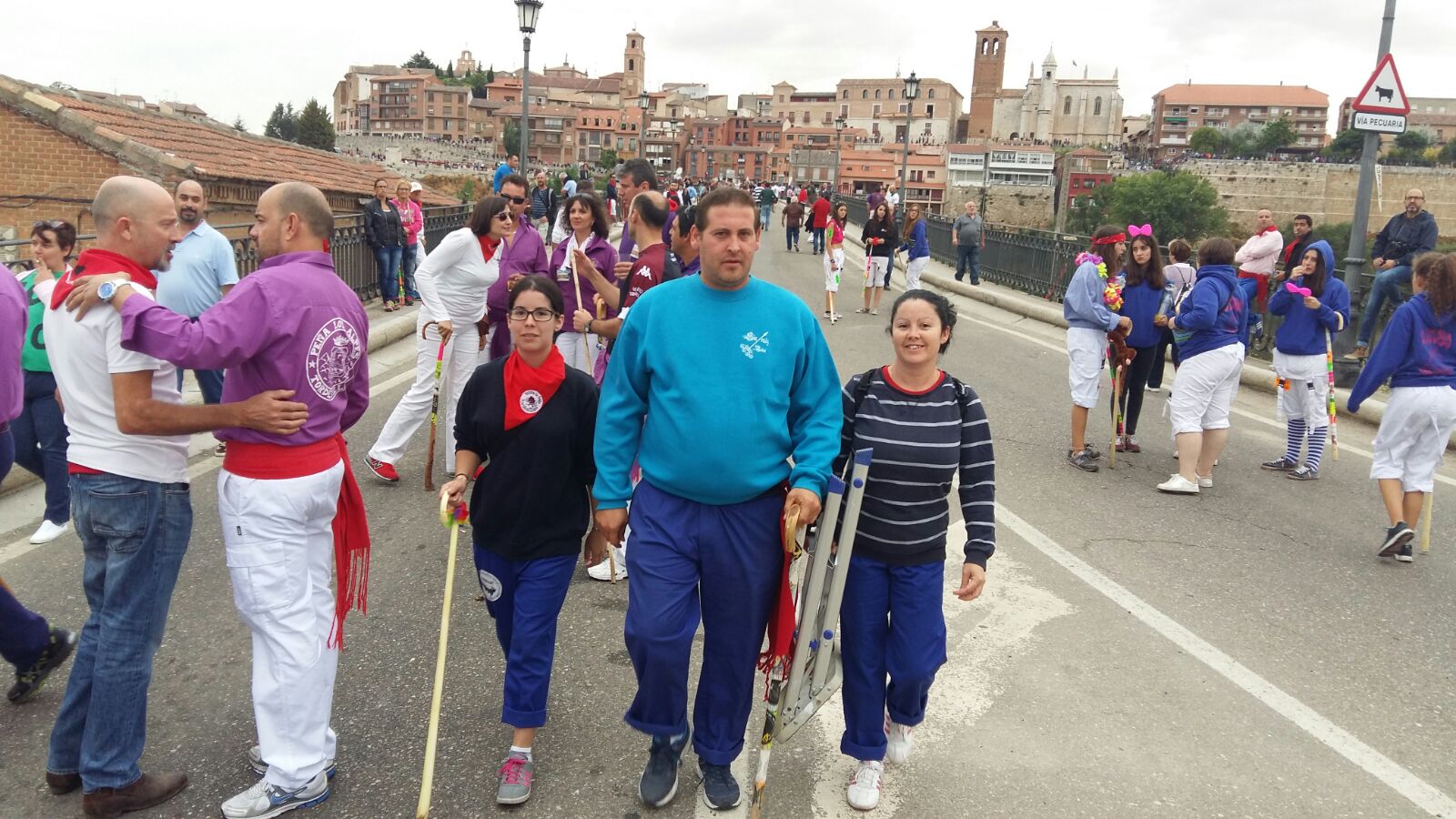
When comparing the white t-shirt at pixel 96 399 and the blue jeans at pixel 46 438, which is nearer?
the white t-shirt at pixel 96 399

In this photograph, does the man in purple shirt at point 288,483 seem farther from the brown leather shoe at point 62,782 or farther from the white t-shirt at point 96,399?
the brown leather shoe at point 62,782

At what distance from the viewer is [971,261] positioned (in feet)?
65.2

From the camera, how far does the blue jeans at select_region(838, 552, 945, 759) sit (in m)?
3.23

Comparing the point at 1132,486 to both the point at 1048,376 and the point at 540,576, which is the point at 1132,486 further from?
the point at 540,576

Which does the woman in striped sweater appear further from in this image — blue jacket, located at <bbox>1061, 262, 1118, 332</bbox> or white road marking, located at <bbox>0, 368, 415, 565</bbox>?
blue jacket, located at <bbox>1061, 262, 1118, 332</bbox>

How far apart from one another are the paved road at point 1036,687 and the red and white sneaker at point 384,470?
0.49 ft

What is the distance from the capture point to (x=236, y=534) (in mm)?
3086

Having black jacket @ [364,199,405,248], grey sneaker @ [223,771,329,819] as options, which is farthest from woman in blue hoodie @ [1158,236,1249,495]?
black jacket @ [364,199,405,248]

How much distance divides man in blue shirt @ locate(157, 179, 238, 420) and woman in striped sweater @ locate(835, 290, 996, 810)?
4689mm

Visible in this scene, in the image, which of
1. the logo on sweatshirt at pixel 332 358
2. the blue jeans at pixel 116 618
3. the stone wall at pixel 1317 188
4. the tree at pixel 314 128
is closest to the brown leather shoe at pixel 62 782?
the blue jeans at pixel 116 618

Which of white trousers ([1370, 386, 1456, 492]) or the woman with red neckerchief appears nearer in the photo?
the woman with red neckerchief

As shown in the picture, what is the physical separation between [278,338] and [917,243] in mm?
14515

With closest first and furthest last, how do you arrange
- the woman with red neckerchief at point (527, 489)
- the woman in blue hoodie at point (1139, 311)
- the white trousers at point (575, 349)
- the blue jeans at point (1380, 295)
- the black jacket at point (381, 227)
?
the woman with red neckerchief at point (527, 489) → the white trousers at point (575, 349) → the woman in blue hoodie at point (1139, 311) → the blue jeans at point (1380, 295) → the black jacket at point (381, 227)

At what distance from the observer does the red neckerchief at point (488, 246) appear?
261 inches
